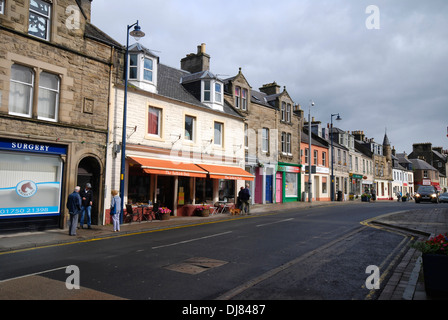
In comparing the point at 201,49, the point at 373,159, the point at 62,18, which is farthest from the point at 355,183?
the point at 62,18

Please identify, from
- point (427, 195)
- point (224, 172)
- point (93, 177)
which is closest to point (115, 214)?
point (93, 177)

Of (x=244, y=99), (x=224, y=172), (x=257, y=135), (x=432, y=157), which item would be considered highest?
(x=432, y=157)

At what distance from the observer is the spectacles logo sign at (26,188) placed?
13.2 meters

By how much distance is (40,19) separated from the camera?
46.4ft

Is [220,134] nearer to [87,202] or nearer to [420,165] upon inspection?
[87,202]

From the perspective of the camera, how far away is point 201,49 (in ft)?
85.5

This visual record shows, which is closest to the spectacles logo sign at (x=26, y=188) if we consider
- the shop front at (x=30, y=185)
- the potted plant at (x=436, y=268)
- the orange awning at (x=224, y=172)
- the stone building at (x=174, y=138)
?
the shop front at (x=30, y=185)

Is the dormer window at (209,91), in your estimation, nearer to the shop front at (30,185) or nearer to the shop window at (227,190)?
the shop window at (227,190)

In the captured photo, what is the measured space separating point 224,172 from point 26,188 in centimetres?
1123

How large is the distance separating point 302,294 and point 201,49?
2346 cm

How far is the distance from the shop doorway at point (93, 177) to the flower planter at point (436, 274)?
45.9 ft

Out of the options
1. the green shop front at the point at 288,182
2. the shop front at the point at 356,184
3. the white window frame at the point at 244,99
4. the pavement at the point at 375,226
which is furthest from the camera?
the shop front at the point at 356,184

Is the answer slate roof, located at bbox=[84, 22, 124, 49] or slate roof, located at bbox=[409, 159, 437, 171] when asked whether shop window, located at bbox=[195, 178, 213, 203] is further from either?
slate roof, located at bbox=[409, 159, 437, 171]

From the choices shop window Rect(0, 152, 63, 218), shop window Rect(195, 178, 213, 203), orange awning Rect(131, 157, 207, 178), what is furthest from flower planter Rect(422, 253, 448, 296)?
shop window Rect(195, 178, 213, 203)
